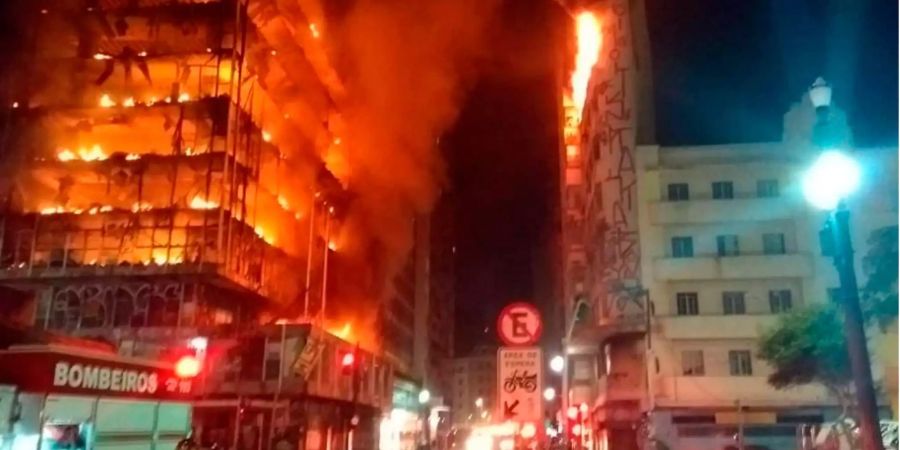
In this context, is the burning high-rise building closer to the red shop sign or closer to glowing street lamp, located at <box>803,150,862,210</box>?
the red shop sign

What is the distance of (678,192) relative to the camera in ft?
127

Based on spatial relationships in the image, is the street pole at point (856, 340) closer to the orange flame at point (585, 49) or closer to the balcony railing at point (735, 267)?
the balcony railing at point (735, 267)

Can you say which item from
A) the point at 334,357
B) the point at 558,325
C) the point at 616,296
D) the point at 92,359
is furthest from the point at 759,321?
the point at 558,325

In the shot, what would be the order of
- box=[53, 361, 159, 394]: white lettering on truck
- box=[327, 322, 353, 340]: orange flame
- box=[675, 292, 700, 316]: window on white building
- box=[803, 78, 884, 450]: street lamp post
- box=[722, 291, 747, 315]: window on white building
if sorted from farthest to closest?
box=[327, 322, 353, 340]: orange flame < box=[675, 292, 700, 316]: window on white building < box=[722, 291, 747, 315]: window on white building < box=[53, 361, 159, 394]: white lettering on truck < box=[803, 78, 884, 450]: street lamp post

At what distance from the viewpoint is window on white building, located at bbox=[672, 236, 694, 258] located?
1497 inches

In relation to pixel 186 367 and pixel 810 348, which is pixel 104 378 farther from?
pixel 810 348

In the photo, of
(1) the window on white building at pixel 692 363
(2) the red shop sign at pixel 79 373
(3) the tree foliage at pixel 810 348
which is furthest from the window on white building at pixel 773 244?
(2) the red shop sign at pixel 79 373

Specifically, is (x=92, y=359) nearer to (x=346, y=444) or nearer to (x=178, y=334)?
(x=178, y=334)

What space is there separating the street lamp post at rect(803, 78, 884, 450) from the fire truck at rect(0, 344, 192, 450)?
11.0 meters

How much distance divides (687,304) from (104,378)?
2940cm

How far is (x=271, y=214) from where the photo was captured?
1843 inches

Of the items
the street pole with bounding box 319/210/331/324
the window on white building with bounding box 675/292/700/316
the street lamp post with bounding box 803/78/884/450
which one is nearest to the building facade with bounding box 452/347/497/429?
the street pole with bounding box 319/210/331/324

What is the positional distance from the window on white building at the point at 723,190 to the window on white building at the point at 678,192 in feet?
4.14

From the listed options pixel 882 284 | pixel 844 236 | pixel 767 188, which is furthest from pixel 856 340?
pixel 767 188
